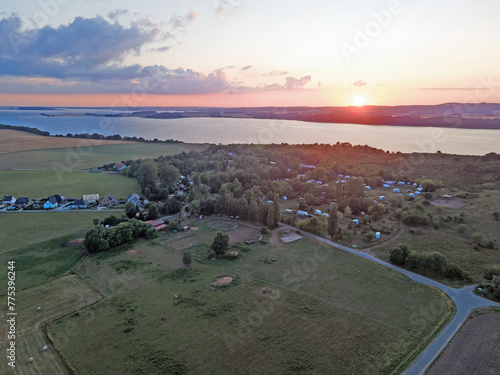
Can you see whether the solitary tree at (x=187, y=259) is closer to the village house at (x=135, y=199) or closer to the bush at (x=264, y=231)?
the bush at (x=264, y=231)

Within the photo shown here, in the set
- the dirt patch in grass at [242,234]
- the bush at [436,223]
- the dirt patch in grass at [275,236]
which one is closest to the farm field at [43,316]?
the dirt patch in grass at [242,234]

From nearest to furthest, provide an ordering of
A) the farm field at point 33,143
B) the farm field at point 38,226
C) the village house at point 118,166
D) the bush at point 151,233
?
the farm field at point 38,226
the bush at point 151,233
the village house at point 118,166
the farm field at point 33,143

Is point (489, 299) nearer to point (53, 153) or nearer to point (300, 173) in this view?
point (300, 173)

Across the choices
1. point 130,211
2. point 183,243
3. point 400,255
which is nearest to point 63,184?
point 130,211

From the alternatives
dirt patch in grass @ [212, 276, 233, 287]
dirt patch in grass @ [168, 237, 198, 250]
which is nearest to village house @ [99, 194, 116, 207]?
dirt patch in grass @ [168, 237, 198, 250]

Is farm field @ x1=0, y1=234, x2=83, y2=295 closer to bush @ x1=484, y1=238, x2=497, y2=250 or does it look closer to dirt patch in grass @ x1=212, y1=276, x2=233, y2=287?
dirt patch in grass @ x1=212, y1=276, x2=233, y2=287

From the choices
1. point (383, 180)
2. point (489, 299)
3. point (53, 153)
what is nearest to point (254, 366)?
point (489, 299)

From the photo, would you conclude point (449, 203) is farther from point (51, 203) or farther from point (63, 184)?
point (63, 184)
